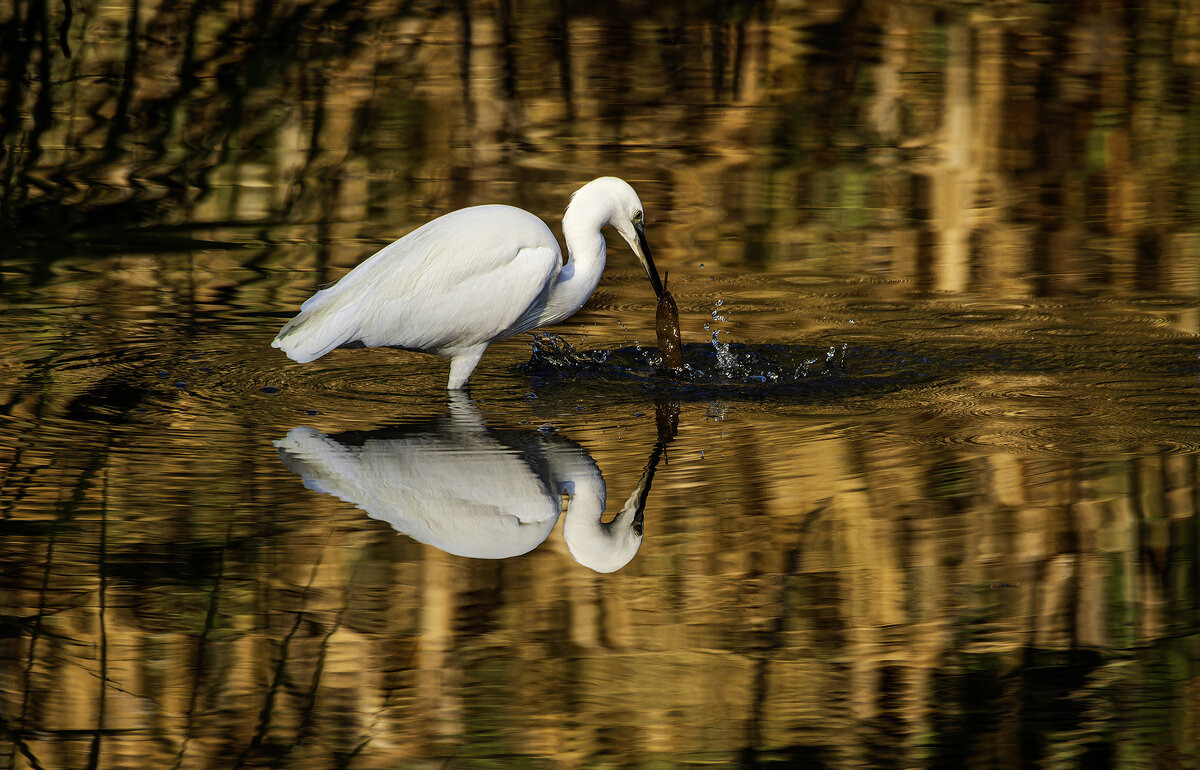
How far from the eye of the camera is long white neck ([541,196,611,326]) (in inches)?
246

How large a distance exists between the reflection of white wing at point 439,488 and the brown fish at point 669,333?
3.80 feet

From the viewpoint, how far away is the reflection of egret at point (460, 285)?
20.0 ft

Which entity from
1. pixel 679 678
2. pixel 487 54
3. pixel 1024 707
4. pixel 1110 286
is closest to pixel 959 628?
pixel 1024 707

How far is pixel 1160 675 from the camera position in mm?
3717

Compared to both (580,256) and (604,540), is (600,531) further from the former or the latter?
(580,256)

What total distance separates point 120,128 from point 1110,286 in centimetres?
740

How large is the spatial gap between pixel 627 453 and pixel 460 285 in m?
1.17

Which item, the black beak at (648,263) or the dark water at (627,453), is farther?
the black beak at (648,263)

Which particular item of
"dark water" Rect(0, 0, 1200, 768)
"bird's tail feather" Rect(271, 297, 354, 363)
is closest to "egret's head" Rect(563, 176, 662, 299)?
"dark water" Rect(0, 0, 1200, 768)

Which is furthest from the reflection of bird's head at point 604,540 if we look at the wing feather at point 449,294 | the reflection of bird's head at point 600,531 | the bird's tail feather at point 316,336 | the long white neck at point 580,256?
the long white neck at point 580,256

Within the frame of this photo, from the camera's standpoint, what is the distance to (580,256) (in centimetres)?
631

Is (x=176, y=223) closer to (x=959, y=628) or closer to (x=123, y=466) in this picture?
(x=123, y=466)

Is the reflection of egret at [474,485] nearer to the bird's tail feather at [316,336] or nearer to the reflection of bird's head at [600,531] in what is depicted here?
the reflection of bird's head at [600,531]

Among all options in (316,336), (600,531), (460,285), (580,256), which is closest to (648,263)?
(580,256)
